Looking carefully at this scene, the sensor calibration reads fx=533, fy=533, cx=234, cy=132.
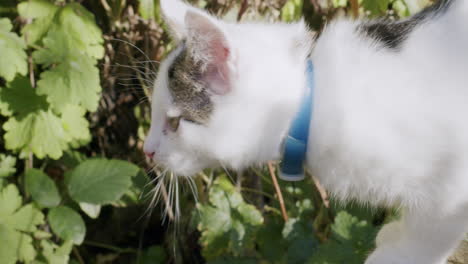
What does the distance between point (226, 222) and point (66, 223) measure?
1.69 feet

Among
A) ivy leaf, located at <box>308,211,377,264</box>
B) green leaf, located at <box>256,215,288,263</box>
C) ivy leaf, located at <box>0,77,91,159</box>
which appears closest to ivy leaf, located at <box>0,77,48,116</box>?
ivy leaf, located at <box>0,77,91,159</box>

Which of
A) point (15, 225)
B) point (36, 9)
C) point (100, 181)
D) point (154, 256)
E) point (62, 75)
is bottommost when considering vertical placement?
point (154, 256)

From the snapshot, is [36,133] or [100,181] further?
[100,181]

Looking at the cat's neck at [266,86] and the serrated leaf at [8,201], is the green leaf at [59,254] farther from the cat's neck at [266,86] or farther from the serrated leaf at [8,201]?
the cat's neck at [266,86]

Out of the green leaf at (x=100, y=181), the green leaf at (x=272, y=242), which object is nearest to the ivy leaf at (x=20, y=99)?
the green leaf at (x=100, y=181)

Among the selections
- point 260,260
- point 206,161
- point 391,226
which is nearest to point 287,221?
point 260,260

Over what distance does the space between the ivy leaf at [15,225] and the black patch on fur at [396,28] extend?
1.15m

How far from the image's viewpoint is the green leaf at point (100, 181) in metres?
1.74

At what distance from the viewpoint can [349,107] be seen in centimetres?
118

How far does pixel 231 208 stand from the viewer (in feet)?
5.98

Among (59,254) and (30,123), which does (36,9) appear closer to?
(30,123)

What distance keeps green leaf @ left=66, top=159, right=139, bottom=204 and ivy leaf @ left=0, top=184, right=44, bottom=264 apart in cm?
15

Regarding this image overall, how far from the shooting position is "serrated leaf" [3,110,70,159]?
1663 millimetres

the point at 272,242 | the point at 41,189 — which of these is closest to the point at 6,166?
the point at 41,189
